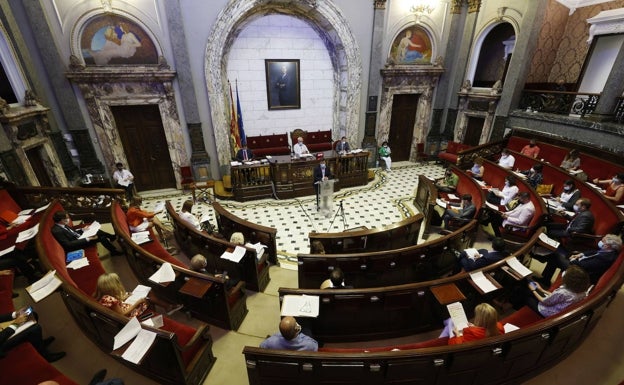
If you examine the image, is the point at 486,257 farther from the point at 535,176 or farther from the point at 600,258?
the point at 535,176

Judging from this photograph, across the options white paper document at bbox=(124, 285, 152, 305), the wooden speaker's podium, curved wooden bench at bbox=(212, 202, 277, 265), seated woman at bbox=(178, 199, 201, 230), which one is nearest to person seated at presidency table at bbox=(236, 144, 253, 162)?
the wooden speaker's podium

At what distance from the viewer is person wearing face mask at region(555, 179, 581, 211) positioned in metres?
5.75

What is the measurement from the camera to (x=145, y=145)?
8891 millimetres

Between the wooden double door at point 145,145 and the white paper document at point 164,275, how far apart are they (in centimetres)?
647

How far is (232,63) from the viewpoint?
9.62 meters

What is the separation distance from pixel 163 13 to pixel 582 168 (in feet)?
39.6

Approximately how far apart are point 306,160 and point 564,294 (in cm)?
656

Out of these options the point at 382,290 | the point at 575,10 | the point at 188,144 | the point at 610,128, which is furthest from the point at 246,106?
the point at 575,10

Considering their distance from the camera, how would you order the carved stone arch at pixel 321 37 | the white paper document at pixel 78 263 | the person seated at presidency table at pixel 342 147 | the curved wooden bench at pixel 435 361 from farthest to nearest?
the person seated at presidency table at pixel 342 147
the carved stone arch at pixel 321 37
the white paper document at pixel 78 263
the curved wooden bench at pixel 435 361

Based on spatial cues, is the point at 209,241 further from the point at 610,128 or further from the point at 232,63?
the point at 610,128

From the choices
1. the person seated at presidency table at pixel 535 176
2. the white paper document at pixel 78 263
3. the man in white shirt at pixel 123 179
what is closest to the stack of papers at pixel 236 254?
the white paper document at pixel 78 263

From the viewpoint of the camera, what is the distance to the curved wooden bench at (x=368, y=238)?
4621 mm

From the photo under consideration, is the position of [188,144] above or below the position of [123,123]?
below

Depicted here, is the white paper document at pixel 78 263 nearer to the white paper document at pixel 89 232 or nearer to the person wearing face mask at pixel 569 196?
the white paper document at pixel 89 232
